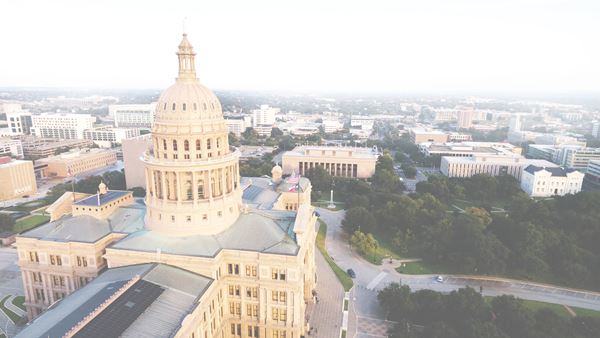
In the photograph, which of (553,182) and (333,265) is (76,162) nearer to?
(333,265)

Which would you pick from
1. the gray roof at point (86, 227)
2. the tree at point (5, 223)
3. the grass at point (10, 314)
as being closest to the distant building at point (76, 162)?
the tree at point (5, 223)

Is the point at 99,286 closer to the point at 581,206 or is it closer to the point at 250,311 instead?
the point at 250,311

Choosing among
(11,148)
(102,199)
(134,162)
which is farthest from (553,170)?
(11,148)

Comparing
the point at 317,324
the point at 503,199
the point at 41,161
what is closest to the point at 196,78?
the point at 317,324

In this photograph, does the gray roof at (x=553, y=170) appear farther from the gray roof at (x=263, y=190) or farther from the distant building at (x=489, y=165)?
the gray roof at (x=263, y=190)

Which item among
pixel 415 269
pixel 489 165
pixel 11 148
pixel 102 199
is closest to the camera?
pixel 102 199

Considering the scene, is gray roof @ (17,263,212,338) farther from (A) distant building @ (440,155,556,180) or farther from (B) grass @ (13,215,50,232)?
(A) distant building @ (440,155,556,180)

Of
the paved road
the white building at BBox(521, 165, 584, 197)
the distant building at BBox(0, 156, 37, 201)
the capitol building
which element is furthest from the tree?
the white building at BBox(521, 165, 584, 197)
